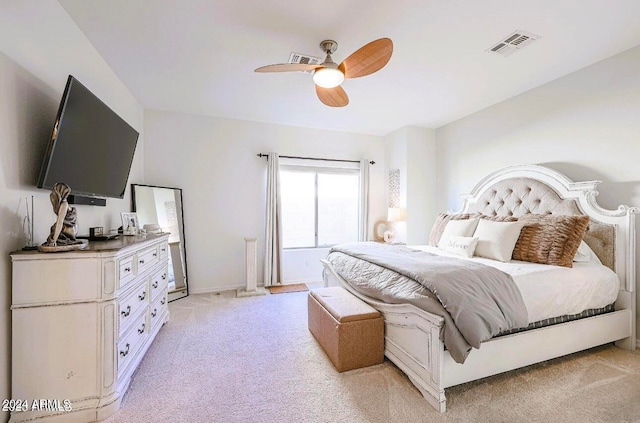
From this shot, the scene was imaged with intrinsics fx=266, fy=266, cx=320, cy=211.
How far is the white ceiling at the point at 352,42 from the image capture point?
1933mm

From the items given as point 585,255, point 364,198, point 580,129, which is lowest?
point 585,255

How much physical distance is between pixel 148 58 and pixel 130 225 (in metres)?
1.68

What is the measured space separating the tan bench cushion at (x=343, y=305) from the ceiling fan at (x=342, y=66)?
192 centimetres

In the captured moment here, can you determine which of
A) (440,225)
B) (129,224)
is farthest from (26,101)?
(440,225)

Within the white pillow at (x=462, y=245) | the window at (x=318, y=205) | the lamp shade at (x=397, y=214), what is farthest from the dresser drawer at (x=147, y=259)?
the lamp shade at (x=397, y=214)

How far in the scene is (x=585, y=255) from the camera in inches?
96.7

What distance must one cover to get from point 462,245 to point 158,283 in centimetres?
321

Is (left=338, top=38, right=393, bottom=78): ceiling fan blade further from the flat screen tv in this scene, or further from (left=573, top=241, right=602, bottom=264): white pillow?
(left=573, top=241, right=602, bottom=264): white pillow

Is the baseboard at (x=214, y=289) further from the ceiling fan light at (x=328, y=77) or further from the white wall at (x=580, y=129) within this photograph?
the white wall at (x=580, y=129)

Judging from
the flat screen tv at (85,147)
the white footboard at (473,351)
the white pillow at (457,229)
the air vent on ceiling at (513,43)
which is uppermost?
the air vent on ceiling at (513,43)

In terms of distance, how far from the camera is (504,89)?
10.6ft

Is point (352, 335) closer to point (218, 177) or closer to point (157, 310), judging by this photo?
point (157, 310)

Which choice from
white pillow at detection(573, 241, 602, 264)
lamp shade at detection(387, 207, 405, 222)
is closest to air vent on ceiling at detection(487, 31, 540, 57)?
white pillow at detection(573, 241, 602, 264)

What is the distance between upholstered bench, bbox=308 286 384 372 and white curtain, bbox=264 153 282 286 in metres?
2.20
